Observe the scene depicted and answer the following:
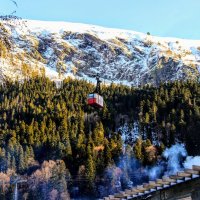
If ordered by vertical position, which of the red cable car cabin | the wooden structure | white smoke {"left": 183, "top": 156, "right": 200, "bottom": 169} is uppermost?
the red cable car cabin

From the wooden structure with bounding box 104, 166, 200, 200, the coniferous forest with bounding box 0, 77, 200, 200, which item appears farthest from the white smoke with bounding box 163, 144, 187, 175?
the wooden structure with bounding box 104, 166, 200, 200

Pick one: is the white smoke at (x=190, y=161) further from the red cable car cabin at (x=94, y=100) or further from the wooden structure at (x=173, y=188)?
the wooden structure at (x=173, y=188)

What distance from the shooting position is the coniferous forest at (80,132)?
337 ft

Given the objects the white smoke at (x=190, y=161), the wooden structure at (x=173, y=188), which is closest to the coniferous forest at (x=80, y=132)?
the white smoke at (x=190, y=161)

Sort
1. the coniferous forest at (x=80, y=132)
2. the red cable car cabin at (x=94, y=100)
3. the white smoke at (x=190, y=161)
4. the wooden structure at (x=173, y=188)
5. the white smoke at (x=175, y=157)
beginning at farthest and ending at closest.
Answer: the white smoke at (x=175, y=157)
the white smoke at (x=190, y=161)
the coniferous forest at (x=80, y=132)
the red cable car cabin at (x=94, y=100)
the wooden structure at (x=173, y=188)

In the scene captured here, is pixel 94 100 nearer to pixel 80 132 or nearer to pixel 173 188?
pixel 173 188

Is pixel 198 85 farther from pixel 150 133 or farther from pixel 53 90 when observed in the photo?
pixel 53 90

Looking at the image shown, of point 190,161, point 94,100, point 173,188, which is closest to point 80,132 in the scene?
point 190,161

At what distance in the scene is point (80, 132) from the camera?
13188 cm

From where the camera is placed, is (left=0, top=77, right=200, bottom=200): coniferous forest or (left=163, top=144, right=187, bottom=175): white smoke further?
(left=163, top=144, right=187, bottom=175): white smoke

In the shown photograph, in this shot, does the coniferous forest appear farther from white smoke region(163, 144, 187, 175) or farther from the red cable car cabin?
the red cable car cabin

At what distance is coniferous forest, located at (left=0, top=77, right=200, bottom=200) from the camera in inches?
4045

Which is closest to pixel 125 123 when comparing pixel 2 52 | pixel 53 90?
pixel 53 90

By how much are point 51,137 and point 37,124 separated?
41.7ft
